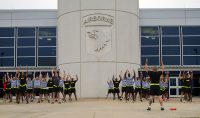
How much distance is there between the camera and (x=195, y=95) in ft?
139

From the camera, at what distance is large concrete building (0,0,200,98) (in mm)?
33562

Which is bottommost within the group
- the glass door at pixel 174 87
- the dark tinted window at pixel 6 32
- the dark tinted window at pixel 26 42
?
the glass door at pixel 174 87

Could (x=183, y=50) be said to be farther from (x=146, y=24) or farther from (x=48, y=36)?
(x=48, y=36)

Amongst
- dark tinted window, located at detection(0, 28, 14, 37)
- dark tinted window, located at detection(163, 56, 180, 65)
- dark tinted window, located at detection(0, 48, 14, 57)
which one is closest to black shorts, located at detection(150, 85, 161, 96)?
dark tinted window, located at detection(163, 56, 180, 65)

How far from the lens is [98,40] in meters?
33.3

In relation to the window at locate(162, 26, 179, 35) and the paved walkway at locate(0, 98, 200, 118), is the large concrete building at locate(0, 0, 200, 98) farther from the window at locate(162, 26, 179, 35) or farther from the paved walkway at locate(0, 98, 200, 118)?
the paved walkway at locate(0, 98, 200, 118)

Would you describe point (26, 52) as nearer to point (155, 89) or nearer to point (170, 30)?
point (170, 30)

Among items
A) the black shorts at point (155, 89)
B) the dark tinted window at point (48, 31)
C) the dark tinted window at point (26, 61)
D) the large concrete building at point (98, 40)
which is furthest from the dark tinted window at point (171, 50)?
the black shorts at point (155, 89)

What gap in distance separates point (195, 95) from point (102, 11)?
1464 cm

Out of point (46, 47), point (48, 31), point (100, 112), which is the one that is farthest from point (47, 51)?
point (100, 112)

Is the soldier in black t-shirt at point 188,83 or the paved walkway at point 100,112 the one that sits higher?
the soldier in black t-shirt at point 188,83

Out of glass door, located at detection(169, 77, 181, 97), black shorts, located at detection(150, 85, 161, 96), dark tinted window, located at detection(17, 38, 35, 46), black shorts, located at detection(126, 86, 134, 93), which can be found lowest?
glass door, located at detection(169, 77, 181, 97)

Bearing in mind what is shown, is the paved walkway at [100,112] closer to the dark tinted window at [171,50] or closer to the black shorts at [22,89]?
the black shorts at [22,89]

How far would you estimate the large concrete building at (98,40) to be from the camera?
110 feet
